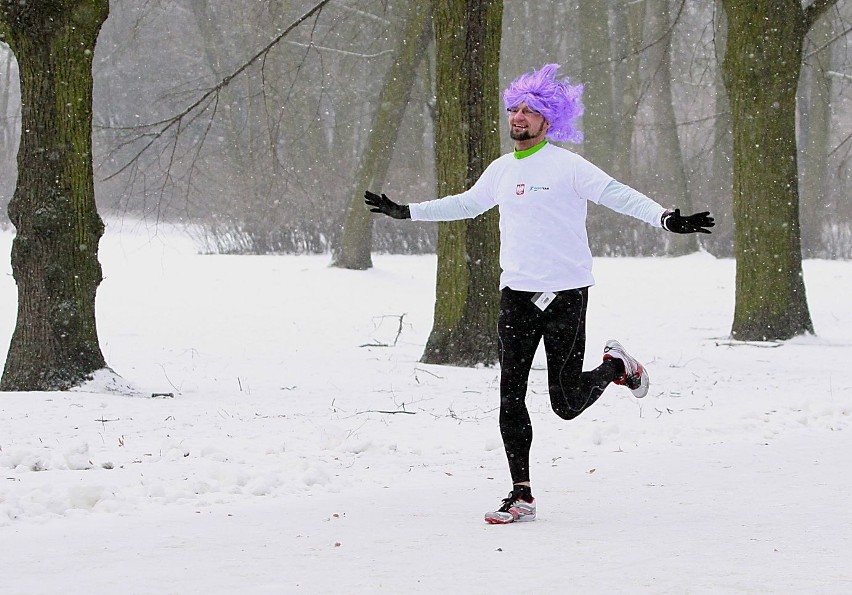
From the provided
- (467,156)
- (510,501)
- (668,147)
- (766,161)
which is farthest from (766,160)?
(668,147)

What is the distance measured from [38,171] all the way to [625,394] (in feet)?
17.0

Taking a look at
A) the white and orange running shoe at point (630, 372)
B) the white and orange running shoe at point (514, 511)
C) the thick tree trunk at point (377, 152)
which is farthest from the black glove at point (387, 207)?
the thick tree trunk at point (377, 152)

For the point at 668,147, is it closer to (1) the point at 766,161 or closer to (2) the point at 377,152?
(2) the point at 377,152

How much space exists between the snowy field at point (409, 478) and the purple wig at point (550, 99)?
74.6 inches

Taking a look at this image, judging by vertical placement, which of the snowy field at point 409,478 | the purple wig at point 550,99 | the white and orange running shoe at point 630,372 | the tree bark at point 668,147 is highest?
the tree bark at point 668,147

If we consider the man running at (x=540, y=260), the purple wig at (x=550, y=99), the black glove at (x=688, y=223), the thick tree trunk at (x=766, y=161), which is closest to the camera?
the black glove at (x=688, y=223)

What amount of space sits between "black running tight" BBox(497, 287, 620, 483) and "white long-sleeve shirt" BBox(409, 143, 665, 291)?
87 mm

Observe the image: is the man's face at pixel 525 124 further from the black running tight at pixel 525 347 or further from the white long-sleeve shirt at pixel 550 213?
the black running tight at pixel 525 347

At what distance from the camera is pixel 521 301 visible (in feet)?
18.3

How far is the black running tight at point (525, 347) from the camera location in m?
5.55

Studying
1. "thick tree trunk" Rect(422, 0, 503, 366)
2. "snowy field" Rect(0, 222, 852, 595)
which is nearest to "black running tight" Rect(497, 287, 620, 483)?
"snowy field" Rect(0, 222, 852, 595)

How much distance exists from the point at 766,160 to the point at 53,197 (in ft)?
27.4

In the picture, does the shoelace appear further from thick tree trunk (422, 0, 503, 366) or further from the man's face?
thick tree trunk (422, 0, 503, 366)

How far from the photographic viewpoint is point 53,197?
9.23 metres
